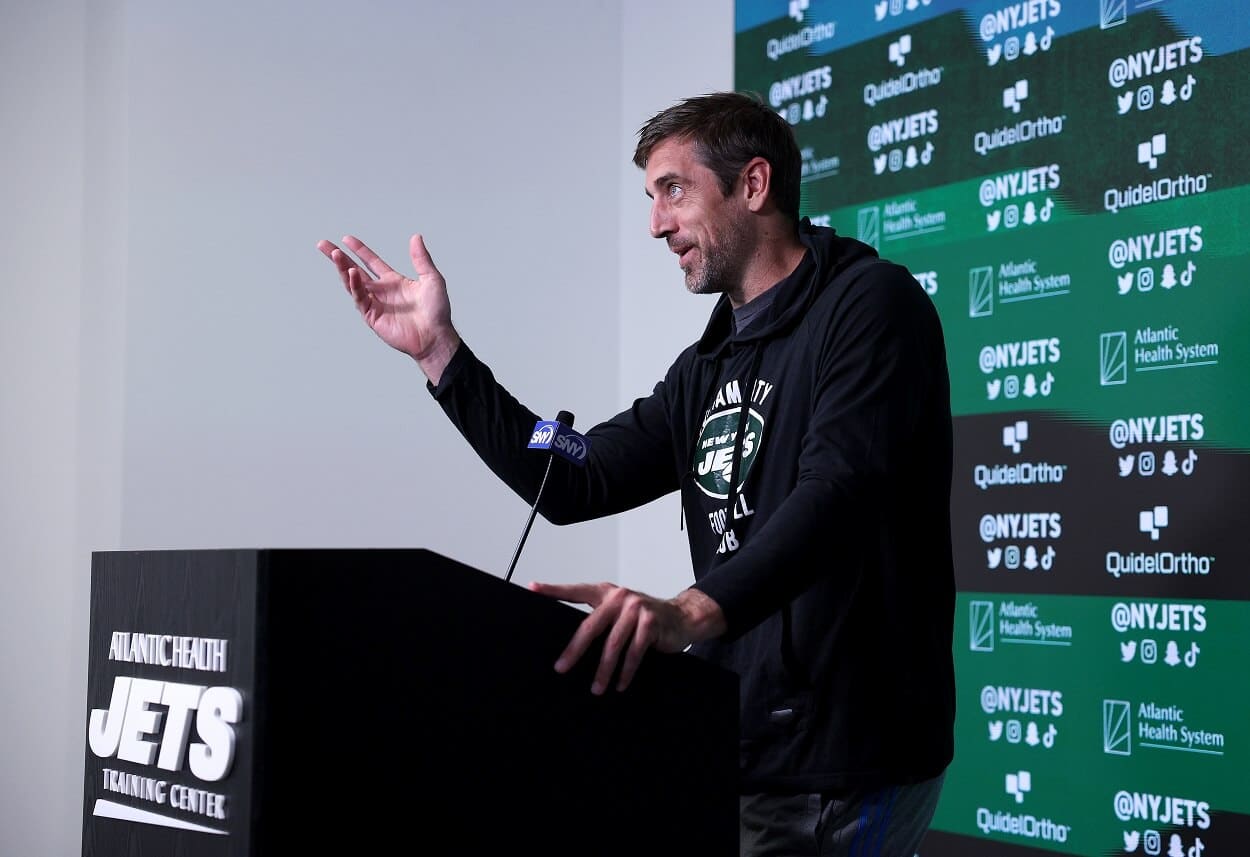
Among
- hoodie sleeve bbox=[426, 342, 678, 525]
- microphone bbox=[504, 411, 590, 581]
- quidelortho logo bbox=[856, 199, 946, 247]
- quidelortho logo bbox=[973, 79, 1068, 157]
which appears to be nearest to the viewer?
microphone bbox=[504, 411, 590, 581]

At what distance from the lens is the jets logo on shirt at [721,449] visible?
1.72 metres

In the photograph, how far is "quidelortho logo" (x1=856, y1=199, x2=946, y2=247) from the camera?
122 inches

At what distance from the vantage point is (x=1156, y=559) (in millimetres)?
2574

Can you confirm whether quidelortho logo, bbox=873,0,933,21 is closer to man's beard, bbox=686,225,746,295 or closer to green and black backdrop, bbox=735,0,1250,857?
green and black backdrop, bbox=735,0,1250,857

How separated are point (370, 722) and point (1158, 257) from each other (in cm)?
206

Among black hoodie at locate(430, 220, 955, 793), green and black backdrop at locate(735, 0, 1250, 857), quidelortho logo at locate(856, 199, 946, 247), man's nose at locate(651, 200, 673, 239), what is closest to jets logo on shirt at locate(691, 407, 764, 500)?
black hoodie at locate(430, 220, 955, 793)

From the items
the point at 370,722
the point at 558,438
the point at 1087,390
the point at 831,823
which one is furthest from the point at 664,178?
the point at 1087,390

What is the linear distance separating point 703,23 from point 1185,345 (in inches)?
73.5

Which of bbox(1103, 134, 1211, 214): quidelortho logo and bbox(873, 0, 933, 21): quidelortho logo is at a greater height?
bbox(873, 0, 933, 21): quidelortho logo

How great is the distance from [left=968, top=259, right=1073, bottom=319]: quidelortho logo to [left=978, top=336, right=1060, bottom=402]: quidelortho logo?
0.09 meters

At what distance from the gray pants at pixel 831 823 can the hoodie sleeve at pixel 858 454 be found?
260mm

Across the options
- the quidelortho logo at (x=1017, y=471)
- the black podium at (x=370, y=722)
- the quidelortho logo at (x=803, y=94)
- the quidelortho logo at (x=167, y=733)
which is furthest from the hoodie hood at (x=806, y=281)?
the quidelortho logo at (x=803, y=94)

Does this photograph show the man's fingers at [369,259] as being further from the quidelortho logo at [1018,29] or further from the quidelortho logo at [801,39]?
the quidelortho logo at [801,39]

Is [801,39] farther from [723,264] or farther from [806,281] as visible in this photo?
[806,281]
